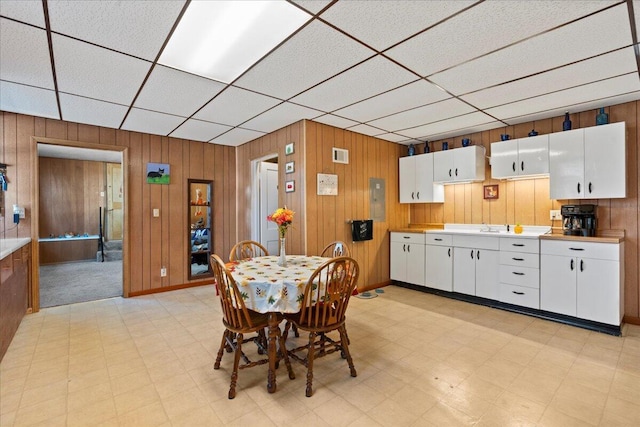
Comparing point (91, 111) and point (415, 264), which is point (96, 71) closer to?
point (91, 111)

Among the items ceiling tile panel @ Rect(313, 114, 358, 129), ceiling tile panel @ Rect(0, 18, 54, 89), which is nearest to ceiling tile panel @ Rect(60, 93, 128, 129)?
ceiling tile panel @ Rect(0, 18, 54, 89)

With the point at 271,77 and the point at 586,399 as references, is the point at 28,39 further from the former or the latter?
the point at 586,399

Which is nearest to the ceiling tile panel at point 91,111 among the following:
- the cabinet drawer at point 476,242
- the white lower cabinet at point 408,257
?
the white lower cabinet at point 408,257

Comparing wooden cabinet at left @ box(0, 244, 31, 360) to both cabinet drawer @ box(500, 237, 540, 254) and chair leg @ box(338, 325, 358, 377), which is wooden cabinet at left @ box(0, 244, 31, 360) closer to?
chair leg @ box(338, 325, 358, 377)

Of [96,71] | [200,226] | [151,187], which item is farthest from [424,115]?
[151,187]

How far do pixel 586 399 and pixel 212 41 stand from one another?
11.8 ft

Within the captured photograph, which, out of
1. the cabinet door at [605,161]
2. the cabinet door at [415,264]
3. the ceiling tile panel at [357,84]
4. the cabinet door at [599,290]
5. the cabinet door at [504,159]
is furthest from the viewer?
the cabinet door at [415,264]

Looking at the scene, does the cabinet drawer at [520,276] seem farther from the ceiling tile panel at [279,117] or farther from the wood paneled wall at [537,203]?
the ceiling tile panel at [279,117]

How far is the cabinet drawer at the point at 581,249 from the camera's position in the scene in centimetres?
314

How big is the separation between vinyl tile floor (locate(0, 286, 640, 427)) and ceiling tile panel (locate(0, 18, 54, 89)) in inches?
96.8

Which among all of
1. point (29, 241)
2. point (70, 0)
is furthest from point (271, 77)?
point (29, 241)

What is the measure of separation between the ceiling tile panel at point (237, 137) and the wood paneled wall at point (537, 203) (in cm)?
288

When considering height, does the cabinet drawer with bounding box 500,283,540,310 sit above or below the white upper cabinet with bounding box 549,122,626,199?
below

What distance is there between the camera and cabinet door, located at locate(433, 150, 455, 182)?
466 centimetres
